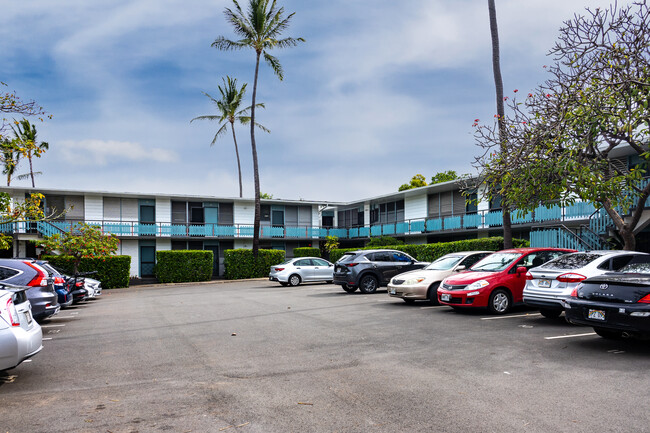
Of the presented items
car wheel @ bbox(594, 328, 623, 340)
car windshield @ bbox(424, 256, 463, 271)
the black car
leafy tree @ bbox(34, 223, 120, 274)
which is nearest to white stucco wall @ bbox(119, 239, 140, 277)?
leafy tree @ bbox(34, 223, 120, 274)

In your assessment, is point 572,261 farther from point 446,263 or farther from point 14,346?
point 14,346

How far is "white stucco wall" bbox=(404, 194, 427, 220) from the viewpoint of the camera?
37906 mm

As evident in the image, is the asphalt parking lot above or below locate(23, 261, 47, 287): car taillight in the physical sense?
below

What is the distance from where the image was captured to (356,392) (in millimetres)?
5820

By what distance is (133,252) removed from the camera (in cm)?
3691

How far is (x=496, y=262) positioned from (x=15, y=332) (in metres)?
10.6

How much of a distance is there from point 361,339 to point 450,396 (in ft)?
12.2

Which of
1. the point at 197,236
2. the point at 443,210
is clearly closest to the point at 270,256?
the point at 197,236

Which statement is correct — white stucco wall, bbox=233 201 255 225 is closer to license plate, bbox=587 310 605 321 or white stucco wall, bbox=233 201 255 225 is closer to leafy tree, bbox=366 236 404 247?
leafy tree, bbox=366 236 404 247

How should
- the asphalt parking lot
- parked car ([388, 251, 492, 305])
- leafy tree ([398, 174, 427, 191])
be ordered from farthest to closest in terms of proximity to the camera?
leafy tree ([398, 174, 427, 191]) < parked car ([388, 251, 492, 305]) < the asphalt parking lot

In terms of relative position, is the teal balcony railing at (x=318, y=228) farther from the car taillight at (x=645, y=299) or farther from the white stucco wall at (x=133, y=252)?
the car taillight at (x=645, y=299)

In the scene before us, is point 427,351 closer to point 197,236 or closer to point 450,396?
point 450,396

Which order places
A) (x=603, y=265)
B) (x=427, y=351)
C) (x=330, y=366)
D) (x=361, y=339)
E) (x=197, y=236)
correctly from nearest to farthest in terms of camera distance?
(x=330, y=366) < (x=427, y=351) < (x=361, y=339) < (x=603, y=265) < (x=197, y=236)

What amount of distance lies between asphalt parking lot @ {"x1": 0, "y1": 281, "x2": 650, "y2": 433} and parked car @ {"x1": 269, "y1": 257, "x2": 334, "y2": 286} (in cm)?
1483
